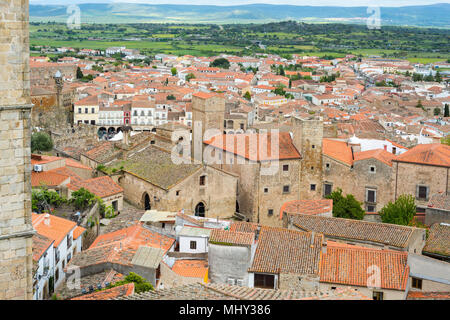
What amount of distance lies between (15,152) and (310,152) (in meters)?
16.8

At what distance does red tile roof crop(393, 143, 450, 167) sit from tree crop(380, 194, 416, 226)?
1798mm

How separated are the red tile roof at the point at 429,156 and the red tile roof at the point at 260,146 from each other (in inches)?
158

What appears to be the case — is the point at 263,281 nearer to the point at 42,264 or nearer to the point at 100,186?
the point at 42,264

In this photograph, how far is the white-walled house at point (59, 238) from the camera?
550 inches

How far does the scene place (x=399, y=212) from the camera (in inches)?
781

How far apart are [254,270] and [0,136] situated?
784cm

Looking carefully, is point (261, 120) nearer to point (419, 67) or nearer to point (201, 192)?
point (201, 192)

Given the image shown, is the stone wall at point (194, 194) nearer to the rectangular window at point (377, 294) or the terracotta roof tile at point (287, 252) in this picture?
the terracotta roof tile at point (287, 252)

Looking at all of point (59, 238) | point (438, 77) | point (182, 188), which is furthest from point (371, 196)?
point (438, 77)

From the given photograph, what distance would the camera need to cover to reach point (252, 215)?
2188 centimetres

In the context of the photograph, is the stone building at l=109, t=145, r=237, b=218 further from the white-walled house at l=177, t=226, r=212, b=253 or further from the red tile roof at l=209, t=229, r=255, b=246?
the red tile roof at l=209, t=229, r=255, b=246

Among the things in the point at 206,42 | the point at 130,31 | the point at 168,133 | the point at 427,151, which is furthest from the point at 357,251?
the point at 130,31
